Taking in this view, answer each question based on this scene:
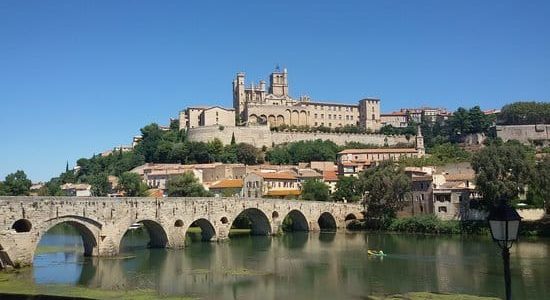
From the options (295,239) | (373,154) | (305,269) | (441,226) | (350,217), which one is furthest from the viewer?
(373,154)

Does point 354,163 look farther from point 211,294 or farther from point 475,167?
point 211,294

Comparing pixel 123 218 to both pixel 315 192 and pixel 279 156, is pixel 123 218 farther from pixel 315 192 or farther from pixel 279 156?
pixel 279 156

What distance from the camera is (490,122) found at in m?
114

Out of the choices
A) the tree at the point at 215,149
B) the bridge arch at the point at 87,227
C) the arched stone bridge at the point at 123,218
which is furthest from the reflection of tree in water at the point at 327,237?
the tree at the point at 215,149

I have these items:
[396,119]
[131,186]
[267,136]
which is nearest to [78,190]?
[131,186]

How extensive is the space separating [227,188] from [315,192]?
1469 cm

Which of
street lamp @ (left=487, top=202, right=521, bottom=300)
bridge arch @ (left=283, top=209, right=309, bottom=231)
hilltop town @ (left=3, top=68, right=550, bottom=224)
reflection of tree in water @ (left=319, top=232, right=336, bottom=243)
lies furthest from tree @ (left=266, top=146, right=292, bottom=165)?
street lamp @ (left=487, top=202, right=521, bottom=300)

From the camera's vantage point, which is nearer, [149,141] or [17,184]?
[17,184]

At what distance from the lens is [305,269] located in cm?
3334

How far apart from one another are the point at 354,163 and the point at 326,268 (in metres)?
53.1

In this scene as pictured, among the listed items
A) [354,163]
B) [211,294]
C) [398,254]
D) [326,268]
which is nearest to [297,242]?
[398,254]

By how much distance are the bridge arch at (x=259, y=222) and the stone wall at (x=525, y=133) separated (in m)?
67.0

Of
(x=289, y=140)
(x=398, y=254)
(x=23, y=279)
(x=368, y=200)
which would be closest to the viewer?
(x=23, y=279)

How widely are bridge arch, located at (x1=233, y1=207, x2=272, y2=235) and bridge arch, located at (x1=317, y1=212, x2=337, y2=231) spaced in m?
8.47
